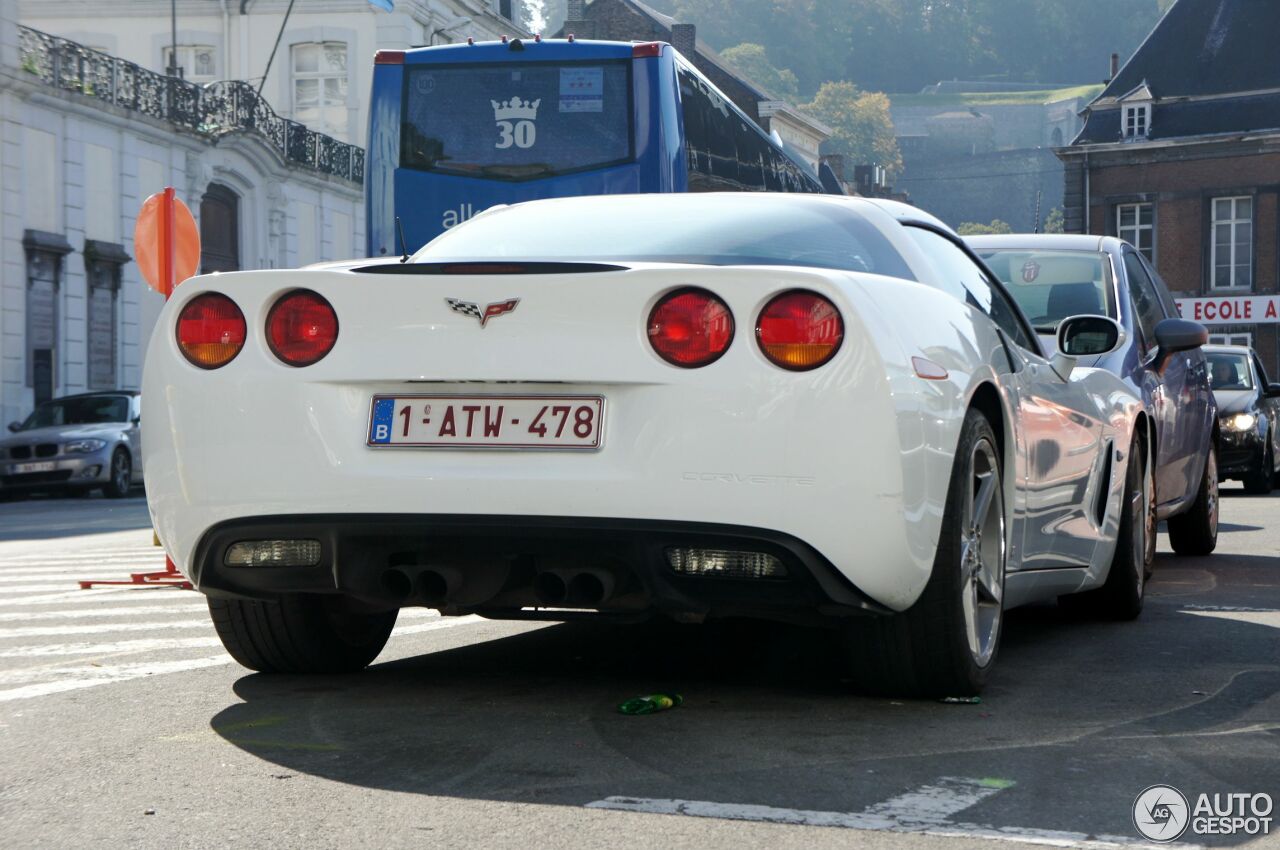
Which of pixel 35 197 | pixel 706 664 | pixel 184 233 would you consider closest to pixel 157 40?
pixel 35 197

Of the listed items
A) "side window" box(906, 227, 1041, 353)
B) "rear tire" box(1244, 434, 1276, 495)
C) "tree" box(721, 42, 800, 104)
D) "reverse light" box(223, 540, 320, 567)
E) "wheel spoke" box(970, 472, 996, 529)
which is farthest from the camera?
"tree" box(721, 42, 800, 104)

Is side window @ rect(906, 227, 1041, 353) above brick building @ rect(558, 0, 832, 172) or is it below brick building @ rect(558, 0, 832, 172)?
below

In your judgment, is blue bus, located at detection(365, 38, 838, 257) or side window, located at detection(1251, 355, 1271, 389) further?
side window, located at detection(1251, 355, 1271, 389)

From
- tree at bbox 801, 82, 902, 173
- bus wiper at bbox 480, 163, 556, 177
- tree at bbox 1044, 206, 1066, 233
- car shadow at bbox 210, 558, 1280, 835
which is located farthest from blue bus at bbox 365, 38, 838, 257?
tree at bbox 1044, 206, 1066, 233

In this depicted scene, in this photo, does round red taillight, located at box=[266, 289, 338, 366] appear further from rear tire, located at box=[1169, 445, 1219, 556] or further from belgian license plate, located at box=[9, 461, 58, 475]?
belgian license plate, located at box=[9, 461, 58, 475]

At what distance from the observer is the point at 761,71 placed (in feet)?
503

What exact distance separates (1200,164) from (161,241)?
165 ft

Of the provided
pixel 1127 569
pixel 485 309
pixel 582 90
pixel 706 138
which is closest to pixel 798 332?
pixel 485 309

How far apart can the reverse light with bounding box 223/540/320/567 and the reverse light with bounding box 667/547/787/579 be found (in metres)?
0.95

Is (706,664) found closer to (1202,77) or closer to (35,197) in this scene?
(35,197)

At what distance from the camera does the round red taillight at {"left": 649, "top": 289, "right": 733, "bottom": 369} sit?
4.59m

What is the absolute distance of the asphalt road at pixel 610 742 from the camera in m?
3.73

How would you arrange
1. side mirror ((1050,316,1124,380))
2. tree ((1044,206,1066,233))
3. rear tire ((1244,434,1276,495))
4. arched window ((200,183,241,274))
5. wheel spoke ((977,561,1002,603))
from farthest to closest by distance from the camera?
tree ((1044,206,1066,233)) → arched window ((200,183,241,274)) → rear tire ((1244,434,1276,495)) → side mirror ((1050,316,1124,380)) → wheel spoke ((977,561,1002,603))

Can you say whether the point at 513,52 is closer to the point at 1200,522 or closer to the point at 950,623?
the point at 1200,522
